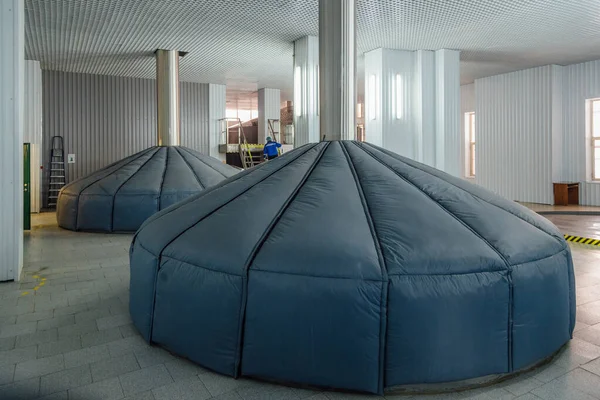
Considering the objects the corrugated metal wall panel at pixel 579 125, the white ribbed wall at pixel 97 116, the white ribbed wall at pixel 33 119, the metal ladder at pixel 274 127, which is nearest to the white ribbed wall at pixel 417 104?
the corrugated metal wall panel at pixel 579 125

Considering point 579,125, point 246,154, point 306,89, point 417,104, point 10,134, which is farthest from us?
point 246,154

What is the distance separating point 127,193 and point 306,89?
436 centimetres

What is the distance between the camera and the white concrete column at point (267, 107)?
16.8 m

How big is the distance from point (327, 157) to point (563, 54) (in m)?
10.6

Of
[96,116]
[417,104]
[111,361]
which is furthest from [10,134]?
[96,116]

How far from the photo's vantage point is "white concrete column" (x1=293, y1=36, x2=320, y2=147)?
33.1 ft

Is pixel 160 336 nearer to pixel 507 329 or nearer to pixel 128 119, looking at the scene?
pixel 507 329

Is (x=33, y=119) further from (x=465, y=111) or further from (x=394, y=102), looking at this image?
(x=465, y=111)

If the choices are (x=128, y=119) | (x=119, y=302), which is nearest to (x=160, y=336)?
(x=119, y=302)

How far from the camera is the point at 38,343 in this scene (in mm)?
3557

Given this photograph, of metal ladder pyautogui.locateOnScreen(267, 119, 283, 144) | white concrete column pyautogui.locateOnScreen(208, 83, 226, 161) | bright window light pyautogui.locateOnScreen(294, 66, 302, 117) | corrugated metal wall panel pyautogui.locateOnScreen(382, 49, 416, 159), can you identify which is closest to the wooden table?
corrugated metal wall panel pyautogui.locateOnScreen(382, 49, 416, 159)

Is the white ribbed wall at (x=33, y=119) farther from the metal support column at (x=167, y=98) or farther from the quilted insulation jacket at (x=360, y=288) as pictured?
the quilted insulation jacket at (x=360, y=288)

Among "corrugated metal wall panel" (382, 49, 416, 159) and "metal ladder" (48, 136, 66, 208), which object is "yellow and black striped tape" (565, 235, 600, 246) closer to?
"corrugated metal wall panel" (382, 49, 416, 159)

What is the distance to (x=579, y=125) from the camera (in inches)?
518
